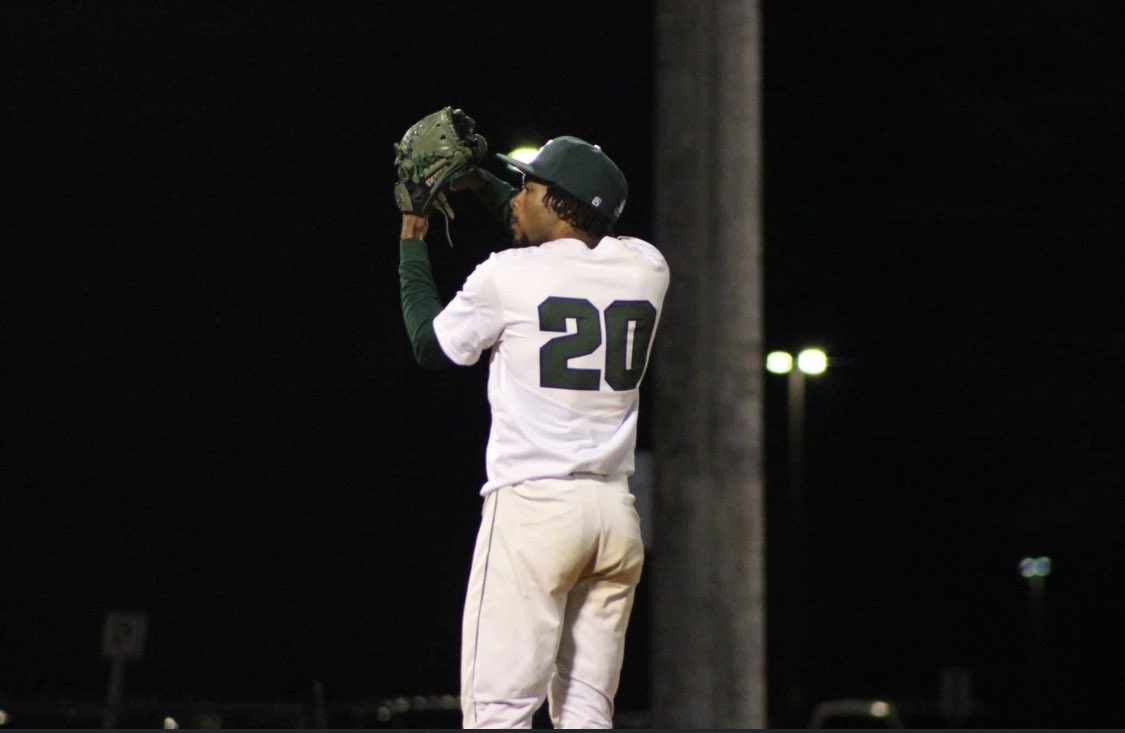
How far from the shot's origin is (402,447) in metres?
146

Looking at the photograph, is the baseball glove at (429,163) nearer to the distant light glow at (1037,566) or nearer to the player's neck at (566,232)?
the player's neck at (566,232)

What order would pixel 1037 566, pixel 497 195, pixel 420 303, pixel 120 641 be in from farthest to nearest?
pixel 1037 566
pixel 120 641
pixel 497 195
pixel 420 303

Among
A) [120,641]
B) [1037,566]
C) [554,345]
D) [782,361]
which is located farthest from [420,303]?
[1037,566]

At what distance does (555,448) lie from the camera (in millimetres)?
5195

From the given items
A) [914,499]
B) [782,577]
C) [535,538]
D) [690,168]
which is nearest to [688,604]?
[535,538]

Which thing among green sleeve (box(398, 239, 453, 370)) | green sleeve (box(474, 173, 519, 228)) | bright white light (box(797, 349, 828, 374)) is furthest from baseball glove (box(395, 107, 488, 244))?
bright white light (box(797, 349, 828, 374))

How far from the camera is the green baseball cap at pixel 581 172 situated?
5426mm

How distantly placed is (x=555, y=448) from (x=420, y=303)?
2.08ft

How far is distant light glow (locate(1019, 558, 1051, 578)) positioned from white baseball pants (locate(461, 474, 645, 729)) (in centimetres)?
10940

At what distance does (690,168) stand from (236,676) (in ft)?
370

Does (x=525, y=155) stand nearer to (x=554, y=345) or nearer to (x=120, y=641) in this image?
(x=554, y=345)

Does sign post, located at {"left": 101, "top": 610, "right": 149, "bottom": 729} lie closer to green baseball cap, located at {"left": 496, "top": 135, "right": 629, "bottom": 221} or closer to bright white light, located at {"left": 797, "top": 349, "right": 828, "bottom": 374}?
bright white light, located at {"left": 797, "top": 349, "right": 828, "bottom": 374}

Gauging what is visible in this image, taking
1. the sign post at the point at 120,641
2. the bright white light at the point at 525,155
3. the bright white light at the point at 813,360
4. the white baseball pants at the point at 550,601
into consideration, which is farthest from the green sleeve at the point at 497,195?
the bright white light at the point at 813,360

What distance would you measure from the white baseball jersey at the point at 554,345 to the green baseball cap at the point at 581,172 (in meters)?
0.21
